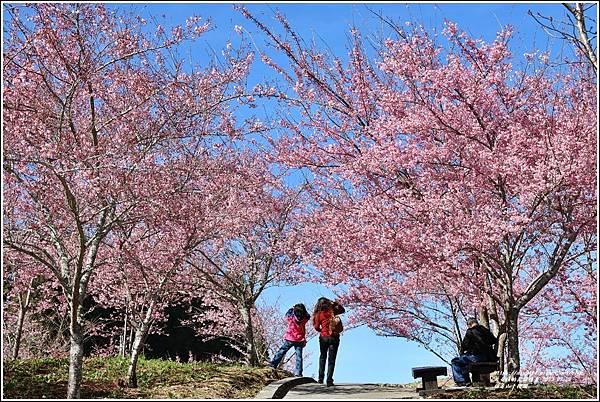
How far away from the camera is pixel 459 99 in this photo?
33.7 feet

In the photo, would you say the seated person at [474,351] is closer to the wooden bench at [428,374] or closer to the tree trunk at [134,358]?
the wooden bench at [428,374]

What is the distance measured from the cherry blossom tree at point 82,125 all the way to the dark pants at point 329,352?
13.4 feet

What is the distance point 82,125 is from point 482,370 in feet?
24.6

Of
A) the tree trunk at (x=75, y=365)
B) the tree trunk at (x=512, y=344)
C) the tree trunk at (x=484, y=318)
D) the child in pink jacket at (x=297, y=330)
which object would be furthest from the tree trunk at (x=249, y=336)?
the tree trunk at (x=512, y=344)

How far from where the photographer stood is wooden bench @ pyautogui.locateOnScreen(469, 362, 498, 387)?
33.9 ft

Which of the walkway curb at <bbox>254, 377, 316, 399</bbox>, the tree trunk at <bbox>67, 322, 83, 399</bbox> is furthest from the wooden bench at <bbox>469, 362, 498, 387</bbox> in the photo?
the tree trunk at <bbox>67, 322, 83, 399</bbox>

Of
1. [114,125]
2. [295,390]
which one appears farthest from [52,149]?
[295,390]

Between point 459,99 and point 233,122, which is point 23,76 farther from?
point 459,99

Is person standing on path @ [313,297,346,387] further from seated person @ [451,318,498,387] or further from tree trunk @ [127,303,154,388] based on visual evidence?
tree trunk @ [127,303,154,388]

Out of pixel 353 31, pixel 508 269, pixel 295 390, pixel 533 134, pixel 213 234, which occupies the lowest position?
pixel 295 390

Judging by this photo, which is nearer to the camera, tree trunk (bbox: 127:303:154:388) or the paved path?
the paved path

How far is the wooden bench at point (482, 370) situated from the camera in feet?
33.9

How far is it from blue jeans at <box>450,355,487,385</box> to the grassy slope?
3304mm

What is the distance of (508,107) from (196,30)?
512 cm
